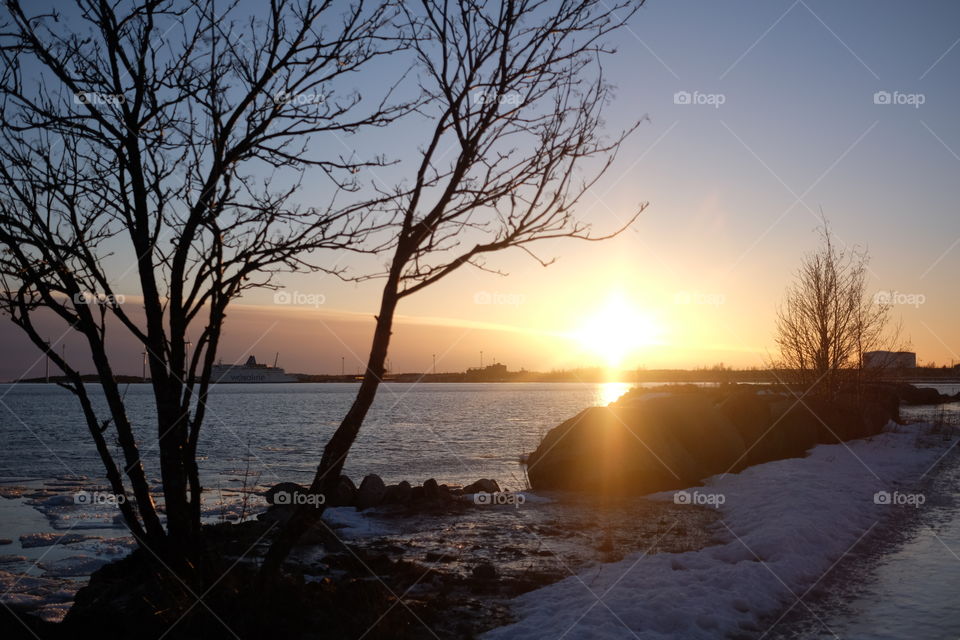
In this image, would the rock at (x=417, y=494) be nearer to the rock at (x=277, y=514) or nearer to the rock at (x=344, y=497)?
the rock at (x=344, y=497)

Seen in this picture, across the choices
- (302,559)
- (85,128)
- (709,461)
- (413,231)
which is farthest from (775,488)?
(85,128)

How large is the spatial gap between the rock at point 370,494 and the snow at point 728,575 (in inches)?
228

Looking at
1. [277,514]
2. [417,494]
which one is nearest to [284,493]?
[277,514]

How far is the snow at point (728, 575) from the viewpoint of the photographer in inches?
260

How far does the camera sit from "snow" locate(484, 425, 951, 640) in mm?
6598

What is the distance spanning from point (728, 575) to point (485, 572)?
2812 mm

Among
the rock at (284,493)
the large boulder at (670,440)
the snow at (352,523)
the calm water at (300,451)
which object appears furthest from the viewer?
the calm water at (300,451)

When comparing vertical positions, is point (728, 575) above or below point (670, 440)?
below

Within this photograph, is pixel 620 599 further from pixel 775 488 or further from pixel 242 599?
pixel 775 488

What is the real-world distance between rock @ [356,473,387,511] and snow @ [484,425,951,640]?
579 centimetres

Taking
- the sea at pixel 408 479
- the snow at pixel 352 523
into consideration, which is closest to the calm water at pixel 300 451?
the sea at pixel 408 479

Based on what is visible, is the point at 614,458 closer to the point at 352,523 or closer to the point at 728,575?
the point at 352,523

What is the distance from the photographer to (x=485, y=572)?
8430 millimetres

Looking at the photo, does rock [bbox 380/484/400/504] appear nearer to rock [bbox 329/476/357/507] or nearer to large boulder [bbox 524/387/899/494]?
rock [bbox 329/476/357/507]
